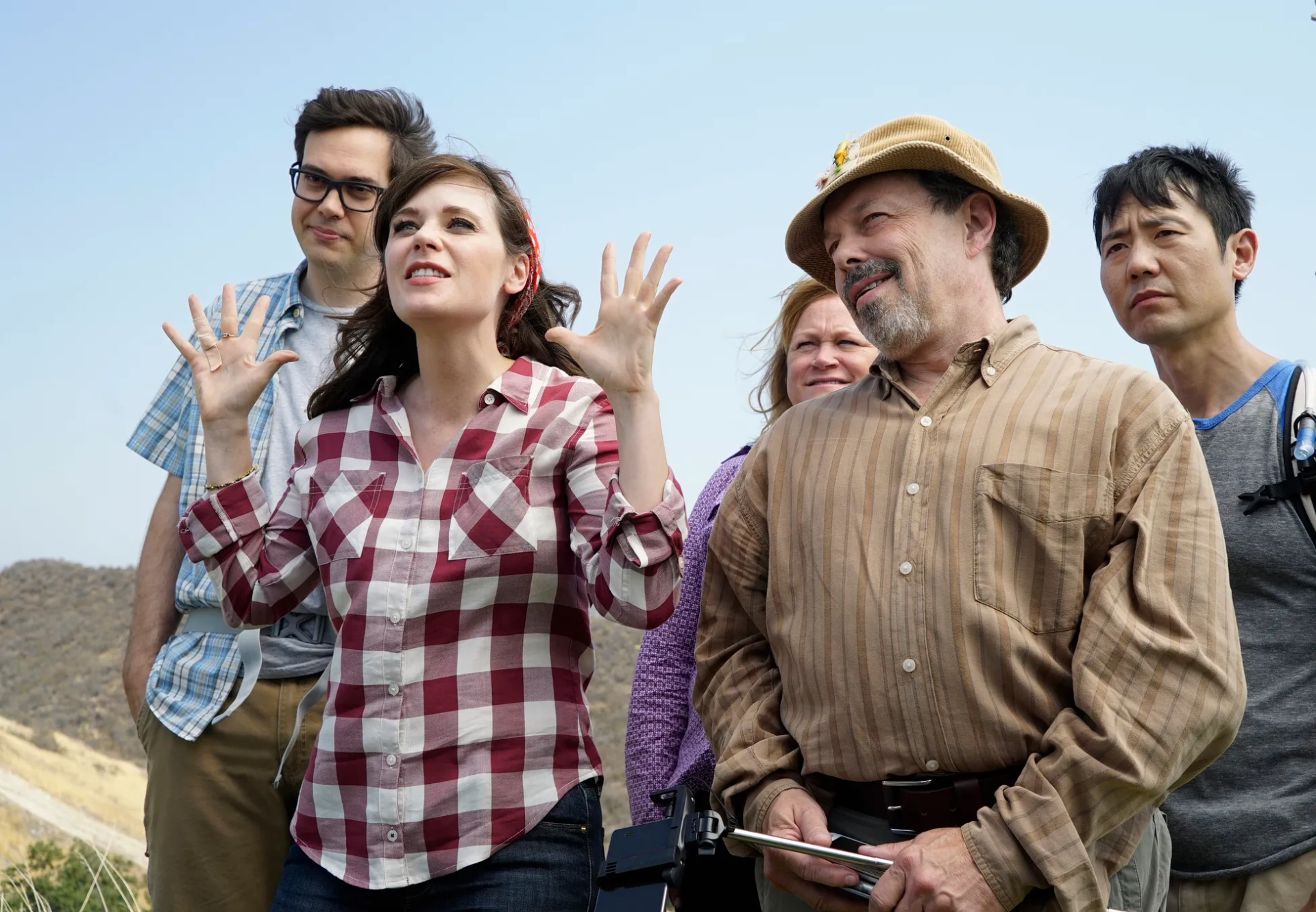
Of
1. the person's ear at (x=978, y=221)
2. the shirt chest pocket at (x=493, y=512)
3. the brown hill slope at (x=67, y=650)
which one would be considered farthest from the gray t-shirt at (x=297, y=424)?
the brown hill slope at (x=67, y=650)

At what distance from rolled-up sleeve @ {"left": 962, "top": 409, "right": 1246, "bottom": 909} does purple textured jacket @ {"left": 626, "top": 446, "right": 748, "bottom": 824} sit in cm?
121

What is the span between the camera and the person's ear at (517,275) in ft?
10.3

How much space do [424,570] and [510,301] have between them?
33.2 inches

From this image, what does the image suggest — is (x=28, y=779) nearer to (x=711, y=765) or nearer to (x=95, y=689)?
(x=95, y=689)

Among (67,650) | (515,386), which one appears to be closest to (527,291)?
(515,386)

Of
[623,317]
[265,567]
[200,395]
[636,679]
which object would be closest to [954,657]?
[623,317]

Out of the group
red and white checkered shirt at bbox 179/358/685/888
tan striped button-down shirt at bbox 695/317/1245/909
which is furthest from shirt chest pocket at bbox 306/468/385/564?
tan striped button-down shirt at bbox 695/317/1245/909

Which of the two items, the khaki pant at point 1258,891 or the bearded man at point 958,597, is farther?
the khaki pant at point 1258,891

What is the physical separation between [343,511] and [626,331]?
0.79 meters

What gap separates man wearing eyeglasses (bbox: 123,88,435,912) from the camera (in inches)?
129

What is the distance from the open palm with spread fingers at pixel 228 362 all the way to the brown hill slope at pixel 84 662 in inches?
581

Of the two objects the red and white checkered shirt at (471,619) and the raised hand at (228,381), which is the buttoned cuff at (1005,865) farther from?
the raised hand at (228,381)

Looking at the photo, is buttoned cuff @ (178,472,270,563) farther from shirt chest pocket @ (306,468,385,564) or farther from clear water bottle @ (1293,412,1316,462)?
clear water bottle @ (1293,412,1316,462)

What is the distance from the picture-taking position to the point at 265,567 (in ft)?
9.88
